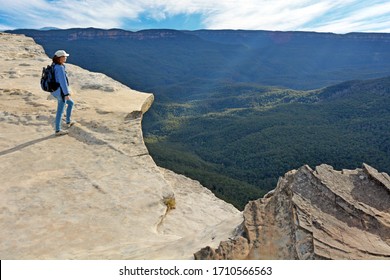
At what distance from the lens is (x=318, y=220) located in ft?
14.9

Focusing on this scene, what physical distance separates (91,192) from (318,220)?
13.7 ft

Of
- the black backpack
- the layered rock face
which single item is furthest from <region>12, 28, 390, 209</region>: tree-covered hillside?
the black backpack

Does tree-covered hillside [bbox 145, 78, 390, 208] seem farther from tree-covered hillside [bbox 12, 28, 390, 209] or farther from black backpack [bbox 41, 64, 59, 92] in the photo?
black backpack [bbox 41, 64, 59, 92]

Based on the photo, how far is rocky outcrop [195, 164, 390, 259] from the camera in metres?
4.09

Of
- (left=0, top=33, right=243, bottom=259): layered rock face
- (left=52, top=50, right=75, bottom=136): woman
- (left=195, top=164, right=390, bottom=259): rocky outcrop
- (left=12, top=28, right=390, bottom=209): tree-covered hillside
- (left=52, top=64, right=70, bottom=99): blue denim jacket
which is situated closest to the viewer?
(left=195, top=164, right=390, bottom=259): rocky outcrop

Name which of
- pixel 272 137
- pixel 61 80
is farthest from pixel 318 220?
pixel 272 137

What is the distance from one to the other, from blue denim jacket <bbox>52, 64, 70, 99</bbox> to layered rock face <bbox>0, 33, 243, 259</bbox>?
109cm

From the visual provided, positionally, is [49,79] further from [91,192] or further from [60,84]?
[91,192]

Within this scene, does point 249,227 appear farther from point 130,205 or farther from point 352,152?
point 352,152

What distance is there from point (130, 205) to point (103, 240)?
4.02ft

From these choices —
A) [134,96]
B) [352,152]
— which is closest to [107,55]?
[352,152]

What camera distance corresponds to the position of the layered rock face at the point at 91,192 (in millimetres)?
5004

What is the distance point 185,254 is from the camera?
4328mm

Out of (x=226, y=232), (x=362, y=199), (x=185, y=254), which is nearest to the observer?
(x=185, y=254)
